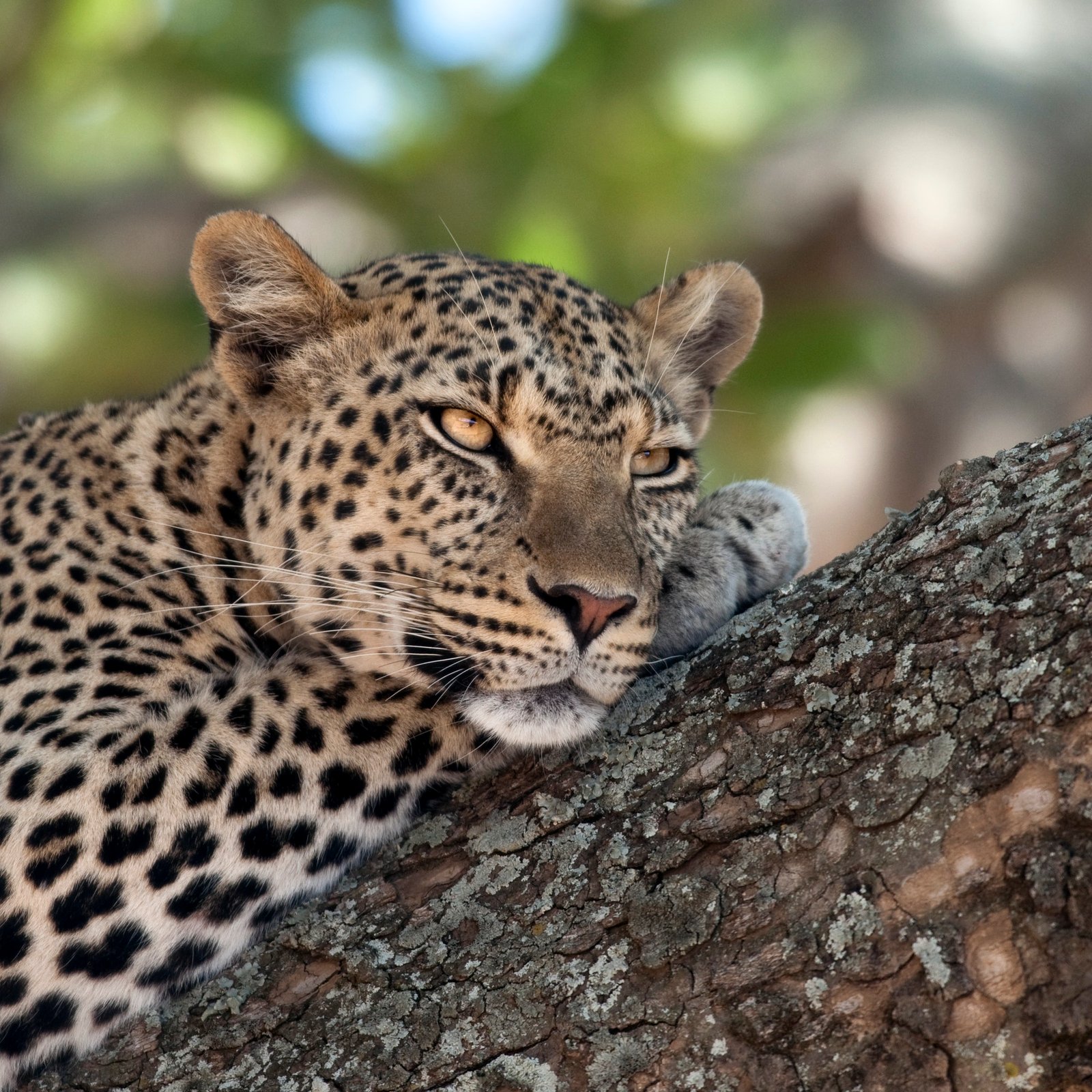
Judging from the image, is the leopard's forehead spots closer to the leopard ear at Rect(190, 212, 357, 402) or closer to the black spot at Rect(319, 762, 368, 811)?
the leopard ear at Rect(190, 212, 357, 402)

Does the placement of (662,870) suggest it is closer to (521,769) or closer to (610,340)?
(521,769)

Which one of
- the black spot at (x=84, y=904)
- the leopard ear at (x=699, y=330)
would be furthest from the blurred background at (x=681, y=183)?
the black spot at (x=84, y=904)

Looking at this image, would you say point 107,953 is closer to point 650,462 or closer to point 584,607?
point 584,607

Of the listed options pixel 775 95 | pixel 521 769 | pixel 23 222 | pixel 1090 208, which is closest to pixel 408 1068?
pixel 521 769

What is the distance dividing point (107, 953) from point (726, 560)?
8.78 feet

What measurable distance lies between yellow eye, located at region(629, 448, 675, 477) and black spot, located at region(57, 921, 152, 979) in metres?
2.50

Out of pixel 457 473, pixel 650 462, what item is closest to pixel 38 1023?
pixel 457 473

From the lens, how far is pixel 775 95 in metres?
17.5

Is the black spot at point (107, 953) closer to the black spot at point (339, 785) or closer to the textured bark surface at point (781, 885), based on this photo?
the textured bark surface at point (781, 885)

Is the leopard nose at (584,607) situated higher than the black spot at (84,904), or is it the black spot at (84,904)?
the leopard nose at (584,607)

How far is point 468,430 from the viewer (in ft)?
17.0

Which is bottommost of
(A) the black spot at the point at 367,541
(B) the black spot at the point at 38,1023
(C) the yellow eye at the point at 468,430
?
(B) the black spot at the point at 38,1023

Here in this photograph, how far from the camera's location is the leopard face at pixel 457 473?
180 inches

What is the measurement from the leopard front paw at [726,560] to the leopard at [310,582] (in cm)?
1
